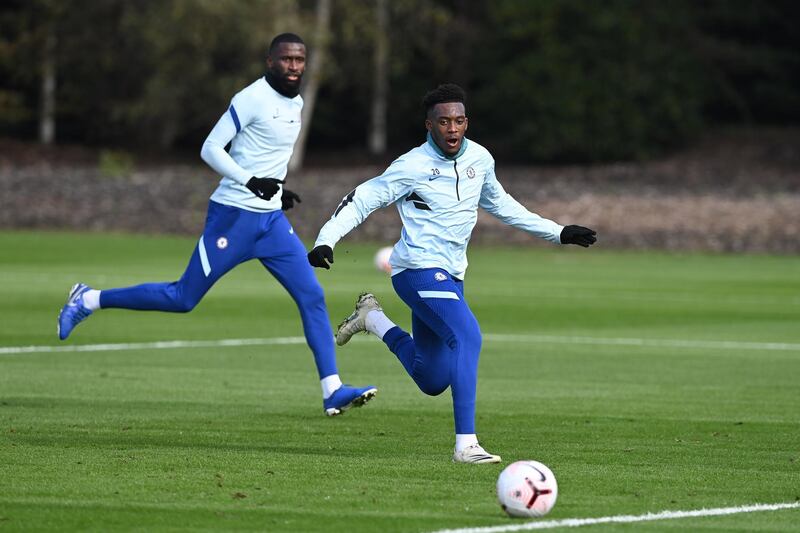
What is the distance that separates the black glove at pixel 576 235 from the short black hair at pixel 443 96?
3.77 feet

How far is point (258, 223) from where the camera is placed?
504 inches

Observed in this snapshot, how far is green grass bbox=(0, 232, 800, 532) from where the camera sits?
856 centimetres

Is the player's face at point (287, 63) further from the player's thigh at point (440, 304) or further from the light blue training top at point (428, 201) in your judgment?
the player's thigh at point (440, 304)

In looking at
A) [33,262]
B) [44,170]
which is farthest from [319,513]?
[44,170]

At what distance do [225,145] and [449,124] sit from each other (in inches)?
103

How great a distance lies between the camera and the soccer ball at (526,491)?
8.23m

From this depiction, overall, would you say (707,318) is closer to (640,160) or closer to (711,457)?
(711,457)

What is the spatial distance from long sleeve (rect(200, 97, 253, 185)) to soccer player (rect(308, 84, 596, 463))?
180 cm

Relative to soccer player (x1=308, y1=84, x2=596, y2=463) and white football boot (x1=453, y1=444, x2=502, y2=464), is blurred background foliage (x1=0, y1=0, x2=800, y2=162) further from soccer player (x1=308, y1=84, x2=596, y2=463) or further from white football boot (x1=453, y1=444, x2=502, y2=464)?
white football boot (x1=453, y1=444, x2=502, y2=464)

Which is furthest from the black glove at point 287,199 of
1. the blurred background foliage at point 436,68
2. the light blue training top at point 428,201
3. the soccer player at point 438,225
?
the blurred background foliage at point 436,68

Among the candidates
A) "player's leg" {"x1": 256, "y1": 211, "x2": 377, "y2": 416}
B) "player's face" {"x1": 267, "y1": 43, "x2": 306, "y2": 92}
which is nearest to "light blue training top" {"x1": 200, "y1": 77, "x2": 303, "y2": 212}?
"player's face" {"x1": 267, "y1": 43, "x2": 306, "y2": 92}

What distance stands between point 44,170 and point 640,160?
19.2 meters

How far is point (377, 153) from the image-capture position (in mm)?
63906

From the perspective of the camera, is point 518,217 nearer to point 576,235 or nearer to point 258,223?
point 576,235
